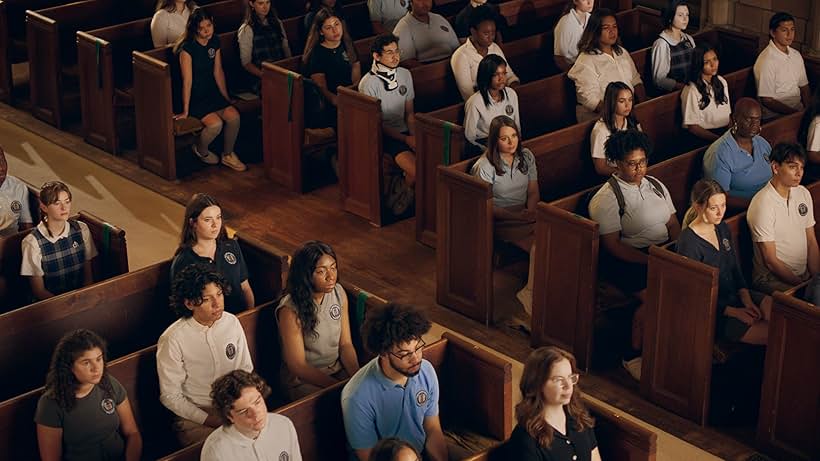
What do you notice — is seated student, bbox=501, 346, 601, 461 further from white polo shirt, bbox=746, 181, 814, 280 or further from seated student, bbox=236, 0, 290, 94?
seated student, bbox=236, 0, 290, 94

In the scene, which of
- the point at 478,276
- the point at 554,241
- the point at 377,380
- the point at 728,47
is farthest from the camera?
the point at 728,47

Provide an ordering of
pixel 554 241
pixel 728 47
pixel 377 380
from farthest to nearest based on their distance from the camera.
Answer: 1. pixel 728 47
2. pixel 554 241
3. pixel 377 380

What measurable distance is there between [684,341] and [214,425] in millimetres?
2284

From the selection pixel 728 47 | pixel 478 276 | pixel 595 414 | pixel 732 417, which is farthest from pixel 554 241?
pixel 728 47

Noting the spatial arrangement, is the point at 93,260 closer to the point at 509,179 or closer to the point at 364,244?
the point at 364,244

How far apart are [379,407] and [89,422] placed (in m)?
1.11

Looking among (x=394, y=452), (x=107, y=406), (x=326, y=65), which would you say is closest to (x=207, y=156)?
(x=326, y=65)

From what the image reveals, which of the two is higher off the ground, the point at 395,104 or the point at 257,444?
the point at 395,104

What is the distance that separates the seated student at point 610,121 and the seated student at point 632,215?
2.09 feet

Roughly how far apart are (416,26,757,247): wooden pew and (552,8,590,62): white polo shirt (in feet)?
1.40

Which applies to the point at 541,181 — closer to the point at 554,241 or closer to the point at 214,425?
the point at 554,241

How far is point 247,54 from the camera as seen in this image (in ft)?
31.6

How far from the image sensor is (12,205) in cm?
723

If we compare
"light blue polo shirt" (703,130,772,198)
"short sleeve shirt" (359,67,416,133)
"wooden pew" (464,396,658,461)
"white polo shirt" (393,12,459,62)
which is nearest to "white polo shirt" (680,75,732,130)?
"light blue polo shirt" (703,130,772,198)
